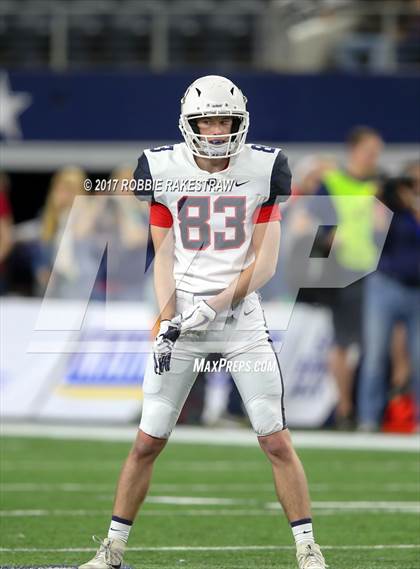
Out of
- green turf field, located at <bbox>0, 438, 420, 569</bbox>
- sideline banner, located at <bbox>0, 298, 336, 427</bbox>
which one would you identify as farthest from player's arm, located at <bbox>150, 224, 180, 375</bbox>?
sideline banner, located at <bbox>0, 298, 336, 427</bbox>

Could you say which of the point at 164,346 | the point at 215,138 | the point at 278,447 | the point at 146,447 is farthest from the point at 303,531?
the point at 215,138

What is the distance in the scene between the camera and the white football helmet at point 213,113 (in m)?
5.74

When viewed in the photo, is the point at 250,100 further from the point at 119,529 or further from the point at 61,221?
the point at 119,529

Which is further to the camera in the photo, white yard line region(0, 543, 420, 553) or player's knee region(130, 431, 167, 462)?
white yard line region(0, 543, 420, 553)

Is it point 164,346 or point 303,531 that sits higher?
point 164,346

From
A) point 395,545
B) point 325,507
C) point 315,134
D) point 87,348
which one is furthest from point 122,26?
point 395,545

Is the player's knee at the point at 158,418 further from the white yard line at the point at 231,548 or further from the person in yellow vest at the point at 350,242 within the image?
the person in yellow vest at the point at 350,242

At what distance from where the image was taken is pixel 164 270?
583 cm

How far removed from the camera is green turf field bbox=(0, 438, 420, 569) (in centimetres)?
645

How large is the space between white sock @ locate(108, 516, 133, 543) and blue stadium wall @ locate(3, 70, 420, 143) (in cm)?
1034

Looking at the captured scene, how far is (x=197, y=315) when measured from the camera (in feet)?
18.7

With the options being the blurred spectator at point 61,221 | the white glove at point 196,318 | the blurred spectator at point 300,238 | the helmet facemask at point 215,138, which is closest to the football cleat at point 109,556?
the white glove at point 196,318

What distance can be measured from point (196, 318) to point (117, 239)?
22.5ft

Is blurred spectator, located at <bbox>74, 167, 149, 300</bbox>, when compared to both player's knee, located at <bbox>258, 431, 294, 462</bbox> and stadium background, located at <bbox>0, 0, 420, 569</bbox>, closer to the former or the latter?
stadium background, located at <bbox>0, 0, 420, 569</bbox>
